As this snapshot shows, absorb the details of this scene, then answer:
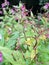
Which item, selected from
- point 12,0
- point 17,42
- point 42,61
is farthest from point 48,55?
point 12,0

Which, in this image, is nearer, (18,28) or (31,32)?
(31,32)

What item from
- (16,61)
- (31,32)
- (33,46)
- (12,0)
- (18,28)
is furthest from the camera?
(12,0)

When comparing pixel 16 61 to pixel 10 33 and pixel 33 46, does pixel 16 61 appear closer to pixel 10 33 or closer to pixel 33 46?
pixel 33 46

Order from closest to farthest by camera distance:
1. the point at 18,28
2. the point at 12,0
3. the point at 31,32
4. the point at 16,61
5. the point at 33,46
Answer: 1. the point at 16,61
2. the point at 33,46
3. the point at 31,32
4. the point at 18,28
5. the point at 12,0

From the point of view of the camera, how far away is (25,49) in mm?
2404

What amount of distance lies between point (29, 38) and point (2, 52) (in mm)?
436

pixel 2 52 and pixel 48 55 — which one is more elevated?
pixel 2 52

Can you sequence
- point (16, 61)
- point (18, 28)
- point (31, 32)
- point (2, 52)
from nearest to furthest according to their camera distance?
point (2, 52) < point (16, 61) < point (31, 32) < point (18, 28)

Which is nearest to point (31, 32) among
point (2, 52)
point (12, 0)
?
point (2, 52)

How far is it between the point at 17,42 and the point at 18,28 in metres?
0.67

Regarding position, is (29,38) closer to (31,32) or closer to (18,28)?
(31,32)

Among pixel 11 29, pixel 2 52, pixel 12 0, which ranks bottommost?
pixel 12 0

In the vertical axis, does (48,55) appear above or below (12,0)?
above

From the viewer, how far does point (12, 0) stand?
8.50 meters
